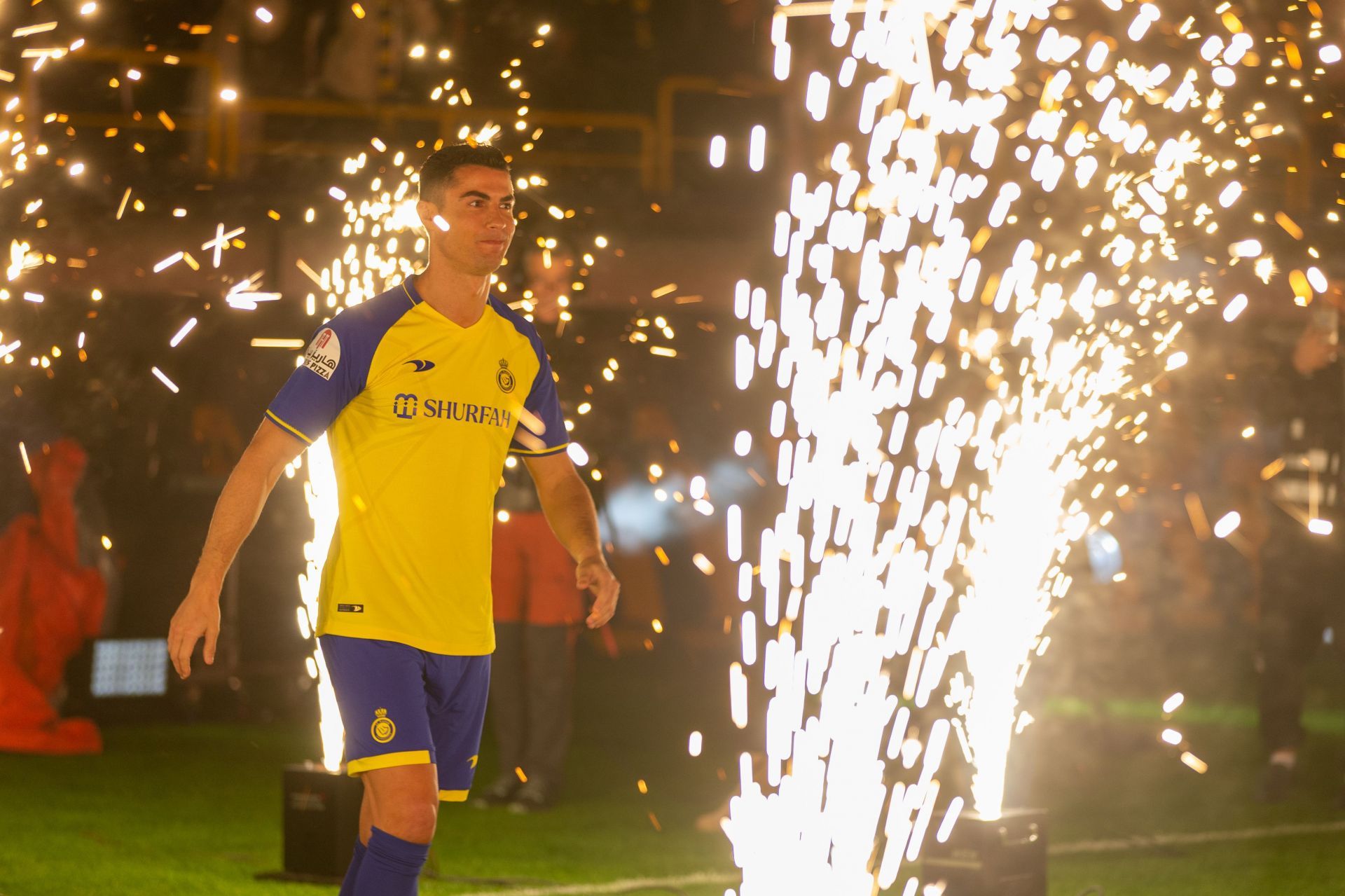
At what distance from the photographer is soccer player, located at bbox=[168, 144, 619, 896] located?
3.88 meters

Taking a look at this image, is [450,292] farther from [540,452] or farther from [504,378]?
[540,452]

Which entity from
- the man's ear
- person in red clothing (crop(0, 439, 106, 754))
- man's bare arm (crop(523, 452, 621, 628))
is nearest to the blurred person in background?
man's bare arm (crop(523, 452, 621, 628))

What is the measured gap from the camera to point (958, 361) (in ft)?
22.6

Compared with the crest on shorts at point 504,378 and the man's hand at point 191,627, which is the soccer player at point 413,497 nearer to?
the crest on shorts at point 504,378

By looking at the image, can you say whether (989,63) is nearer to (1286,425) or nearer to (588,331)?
(1286,425)

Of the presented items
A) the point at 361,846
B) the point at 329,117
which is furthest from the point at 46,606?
the point at 329,117

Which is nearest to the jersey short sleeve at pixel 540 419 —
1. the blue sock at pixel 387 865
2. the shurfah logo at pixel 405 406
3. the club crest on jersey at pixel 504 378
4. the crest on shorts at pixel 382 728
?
the club crest on jersey at pixel 504 378

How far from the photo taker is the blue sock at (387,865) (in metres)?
3.84

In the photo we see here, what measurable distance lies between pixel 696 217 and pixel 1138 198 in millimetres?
7938

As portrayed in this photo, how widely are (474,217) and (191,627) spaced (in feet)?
3.92

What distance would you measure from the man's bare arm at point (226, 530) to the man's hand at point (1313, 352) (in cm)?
571

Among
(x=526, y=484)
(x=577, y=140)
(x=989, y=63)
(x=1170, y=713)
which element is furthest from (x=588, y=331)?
(x=577, y=140)

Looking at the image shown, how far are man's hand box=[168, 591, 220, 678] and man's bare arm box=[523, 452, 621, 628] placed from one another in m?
1.06

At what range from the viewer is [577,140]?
17.3 meters
